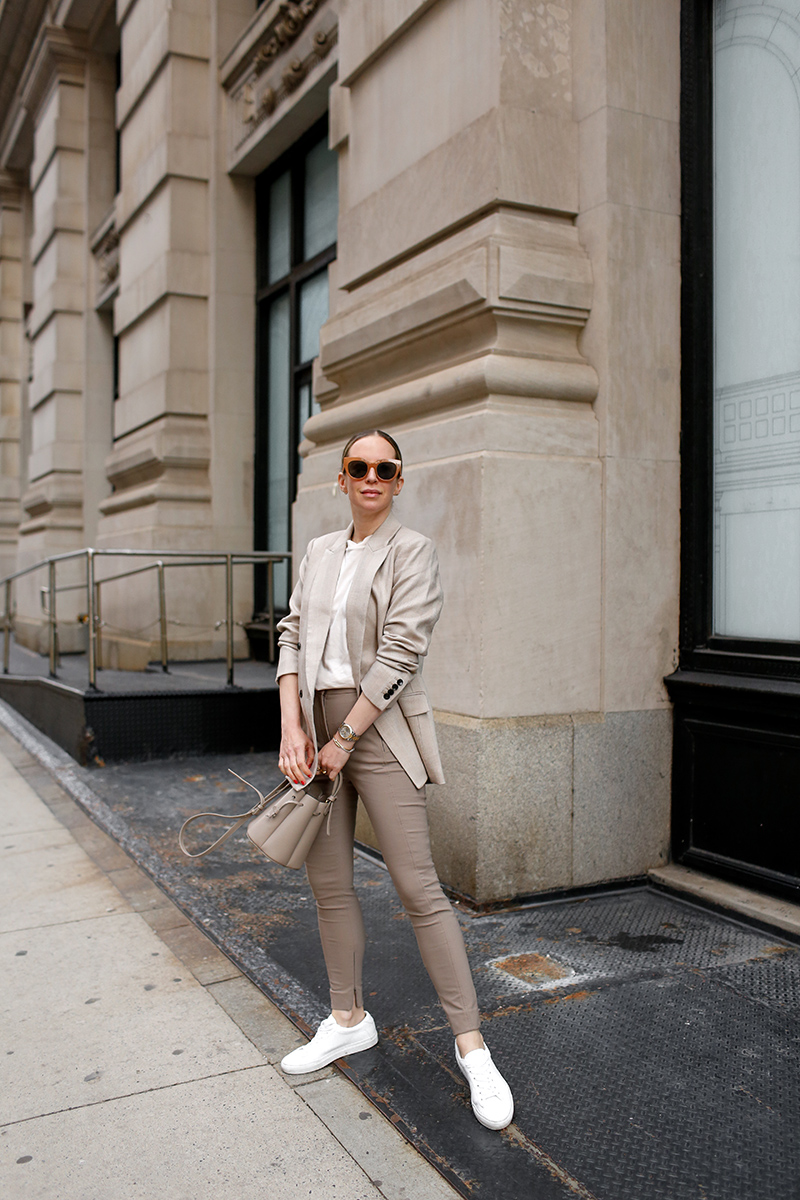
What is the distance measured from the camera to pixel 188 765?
796 centimetres

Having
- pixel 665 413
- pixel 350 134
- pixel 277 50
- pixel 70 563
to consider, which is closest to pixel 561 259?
pixel 665 413

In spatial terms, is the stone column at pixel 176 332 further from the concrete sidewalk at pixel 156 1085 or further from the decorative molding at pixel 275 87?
the concrete sidewalk at pixel 156 1085

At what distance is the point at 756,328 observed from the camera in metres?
4.77

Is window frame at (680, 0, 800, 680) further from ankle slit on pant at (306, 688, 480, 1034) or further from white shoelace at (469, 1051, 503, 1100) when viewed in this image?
white shoelace at (469, 1051, 503, 1100)

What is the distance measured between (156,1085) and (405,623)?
158cm

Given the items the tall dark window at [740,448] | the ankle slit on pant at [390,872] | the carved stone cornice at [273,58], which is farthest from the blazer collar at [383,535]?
the carved stone cornice at [273,58]

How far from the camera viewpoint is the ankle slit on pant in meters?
2.96

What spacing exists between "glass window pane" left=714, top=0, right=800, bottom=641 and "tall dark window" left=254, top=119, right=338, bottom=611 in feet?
16.9

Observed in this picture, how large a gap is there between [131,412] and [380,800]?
10.1m

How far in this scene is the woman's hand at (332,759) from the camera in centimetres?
294

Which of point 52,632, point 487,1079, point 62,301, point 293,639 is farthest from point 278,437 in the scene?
point 487,1079

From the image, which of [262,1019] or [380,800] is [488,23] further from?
[262,1019]

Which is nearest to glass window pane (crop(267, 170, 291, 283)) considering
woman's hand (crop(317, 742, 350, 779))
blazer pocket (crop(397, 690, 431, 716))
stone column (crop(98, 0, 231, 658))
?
stone column (crop(98, 0, 231, 658))

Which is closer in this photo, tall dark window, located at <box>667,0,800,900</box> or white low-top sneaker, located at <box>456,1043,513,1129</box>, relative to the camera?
white low-top sneaker, located at <box>456,1043,513,1129</box>
